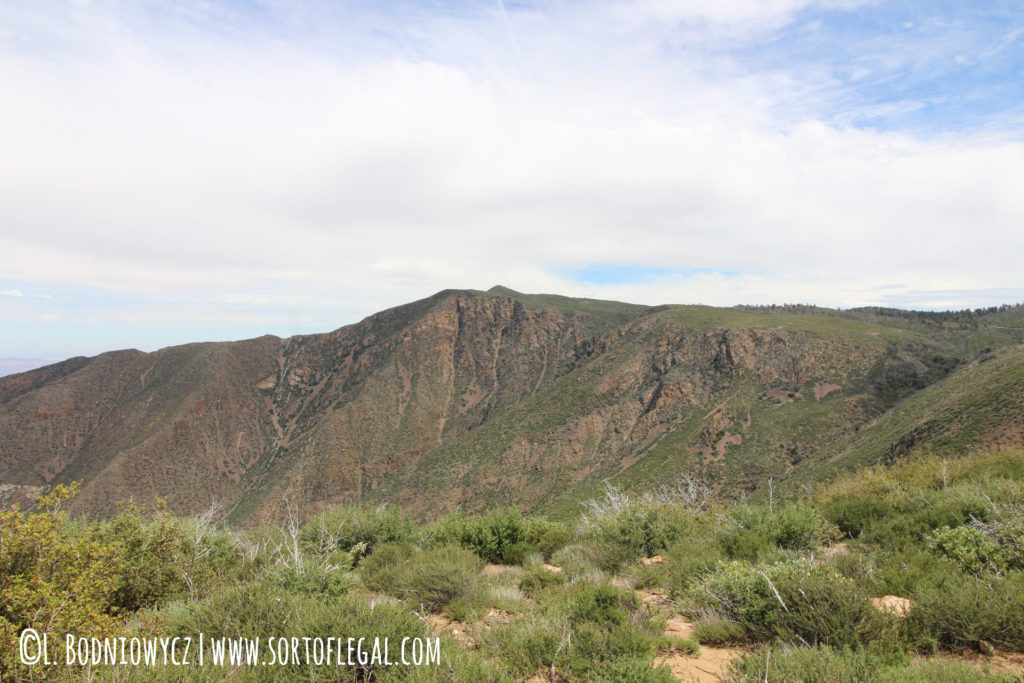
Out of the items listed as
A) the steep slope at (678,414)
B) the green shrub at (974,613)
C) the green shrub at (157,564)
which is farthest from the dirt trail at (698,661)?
the steep slope at (678,414)

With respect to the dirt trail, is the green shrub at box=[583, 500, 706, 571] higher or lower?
lower

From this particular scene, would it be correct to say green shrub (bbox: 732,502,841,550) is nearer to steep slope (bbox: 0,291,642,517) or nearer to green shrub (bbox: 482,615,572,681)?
green shrub (bbox: 482,615,572,681)

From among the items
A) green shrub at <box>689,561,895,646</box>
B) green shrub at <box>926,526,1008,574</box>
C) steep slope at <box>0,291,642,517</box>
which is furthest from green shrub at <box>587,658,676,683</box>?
steep slope at <box>0,291,642,517</box>

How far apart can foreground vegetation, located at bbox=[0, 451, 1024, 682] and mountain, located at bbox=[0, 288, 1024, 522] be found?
17.1 metres

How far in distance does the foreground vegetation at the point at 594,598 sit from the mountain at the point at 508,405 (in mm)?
17086

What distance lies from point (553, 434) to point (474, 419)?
25.8 meters

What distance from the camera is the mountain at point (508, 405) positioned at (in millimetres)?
36344

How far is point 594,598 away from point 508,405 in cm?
6655

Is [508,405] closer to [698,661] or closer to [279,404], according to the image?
[279,404]

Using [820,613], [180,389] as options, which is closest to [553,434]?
[820,613]

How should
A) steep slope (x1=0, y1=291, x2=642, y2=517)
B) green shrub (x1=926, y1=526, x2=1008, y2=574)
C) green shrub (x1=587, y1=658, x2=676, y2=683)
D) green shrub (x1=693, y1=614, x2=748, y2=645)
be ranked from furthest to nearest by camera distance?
steep slope (x1=0, y1=291, x2=642, y2=517) < green shrub (x1=926, y1=526, x2=1008, y2=574) < green shrub (x1=693, y1=614, x2=748, y2=645) < green shrub (x1=587, y1=658, x2=676, y2=683)

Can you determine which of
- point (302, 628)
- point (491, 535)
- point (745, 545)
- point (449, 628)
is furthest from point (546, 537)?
point (302, 628)

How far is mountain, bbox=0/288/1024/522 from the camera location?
3634 centimetres

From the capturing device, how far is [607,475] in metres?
41.5
